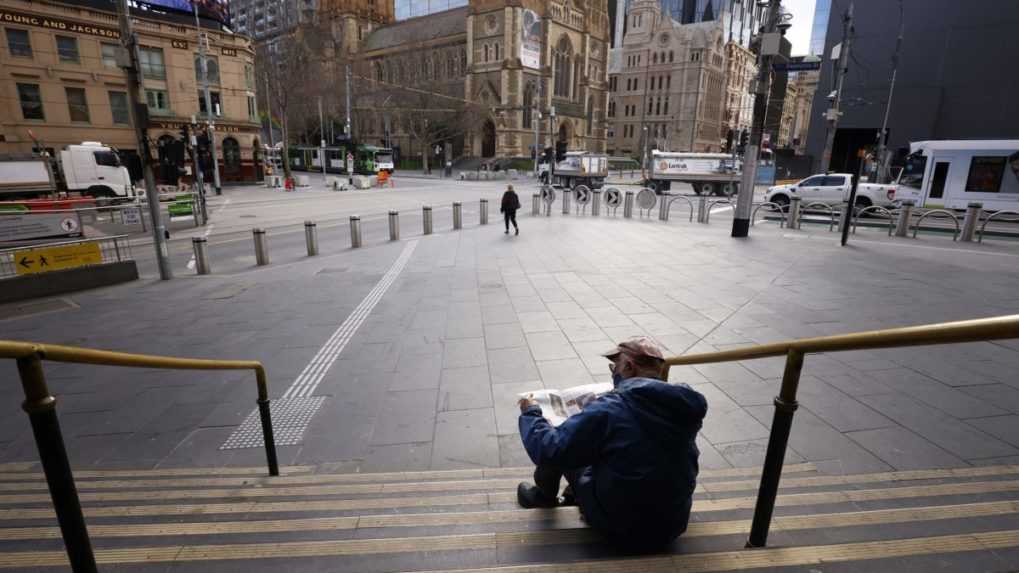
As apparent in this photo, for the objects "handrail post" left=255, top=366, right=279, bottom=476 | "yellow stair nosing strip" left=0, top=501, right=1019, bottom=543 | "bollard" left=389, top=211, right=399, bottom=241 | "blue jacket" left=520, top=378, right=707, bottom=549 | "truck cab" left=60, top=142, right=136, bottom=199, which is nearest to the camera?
"blue jacket" left=520, top=378, right=707, bottom=549

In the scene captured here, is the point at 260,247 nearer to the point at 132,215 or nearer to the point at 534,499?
the point at 132,215

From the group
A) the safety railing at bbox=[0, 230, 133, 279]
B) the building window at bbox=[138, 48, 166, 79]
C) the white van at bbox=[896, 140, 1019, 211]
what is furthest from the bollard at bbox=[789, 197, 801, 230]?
the building window at bbox=[138, 48, 166, 79]

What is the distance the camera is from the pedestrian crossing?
6.38 feet

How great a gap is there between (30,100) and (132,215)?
65.6 feet

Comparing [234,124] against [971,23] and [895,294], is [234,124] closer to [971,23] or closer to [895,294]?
[895,294]

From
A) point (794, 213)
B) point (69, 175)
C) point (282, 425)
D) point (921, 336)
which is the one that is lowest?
point (282, 425)

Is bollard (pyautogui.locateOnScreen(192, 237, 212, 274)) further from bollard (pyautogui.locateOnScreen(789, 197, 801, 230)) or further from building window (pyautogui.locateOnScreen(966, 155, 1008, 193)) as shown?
building window (pyautogui.locateOnScreen(966, 155, 1008, 193))

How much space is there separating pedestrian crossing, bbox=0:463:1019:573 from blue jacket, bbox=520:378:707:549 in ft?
0.49

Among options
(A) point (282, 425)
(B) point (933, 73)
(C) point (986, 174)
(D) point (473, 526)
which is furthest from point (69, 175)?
(B) point (933, 73)

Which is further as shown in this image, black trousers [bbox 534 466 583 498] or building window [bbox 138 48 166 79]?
building window [bbox 138 48 166 79]

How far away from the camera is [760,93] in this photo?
1384 centimetres

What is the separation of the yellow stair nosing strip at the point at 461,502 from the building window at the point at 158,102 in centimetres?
3740

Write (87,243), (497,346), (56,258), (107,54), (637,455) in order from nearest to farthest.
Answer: (637,455) < (497,346) < (56,258) < (87,243) < (107,54)

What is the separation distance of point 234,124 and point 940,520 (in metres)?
40.8
